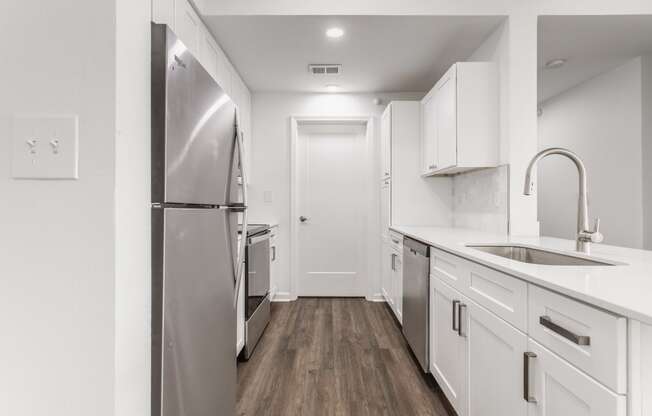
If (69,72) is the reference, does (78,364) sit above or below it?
below

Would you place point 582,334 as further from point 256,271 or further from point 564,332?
point 256,271

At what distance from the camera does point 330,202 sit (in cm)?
394

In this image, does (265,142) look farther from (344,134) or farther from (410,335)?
(410,335)

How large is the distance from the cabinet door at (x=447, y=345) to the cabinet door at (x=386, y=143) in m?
1.65

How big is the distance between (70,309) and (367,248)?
319 cm

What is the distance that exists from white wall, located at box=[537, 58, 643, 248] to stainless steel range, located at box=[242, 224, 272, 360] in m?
3.34

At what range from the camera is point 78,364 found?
73cm

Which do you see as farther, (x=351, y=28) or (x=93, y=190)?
(x=351, y=28)

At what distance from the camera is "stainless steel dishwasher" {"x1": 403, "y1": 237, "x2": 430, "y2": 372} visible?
6.53ft

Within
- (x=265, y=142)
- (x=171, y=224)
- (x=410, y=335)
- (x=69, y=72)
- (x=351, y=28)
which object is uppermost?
(x=351, y=28)

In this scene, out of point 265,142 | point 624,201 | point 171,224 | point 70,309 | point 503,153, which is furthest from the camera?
point 265,142

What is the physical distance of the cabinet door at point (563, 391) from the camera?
708 millimetres

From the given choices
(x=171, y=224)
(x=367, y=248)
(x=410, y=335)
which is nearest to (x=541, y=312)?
(x=171, y=224)

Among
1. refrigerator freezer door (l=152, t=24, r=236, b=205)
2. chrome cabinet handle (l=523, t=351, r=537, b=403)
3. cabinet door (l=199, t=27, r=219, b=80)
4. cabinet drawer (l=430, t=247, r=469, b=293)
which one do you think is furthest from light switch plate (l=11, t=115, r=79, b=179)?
cabinet door (l=199, t=27, r=219, b=80)
